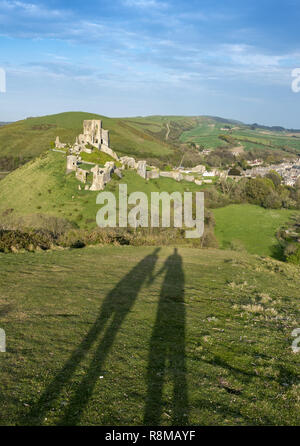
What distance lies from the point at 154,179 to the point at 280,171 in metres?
103

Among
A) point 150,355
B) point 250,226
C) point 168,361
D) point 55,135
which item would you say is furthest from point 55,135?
point 168,361

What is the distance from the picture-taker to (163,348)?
27.6ft

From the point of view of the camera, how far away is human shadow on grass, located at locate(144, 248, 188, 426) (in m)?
5.85

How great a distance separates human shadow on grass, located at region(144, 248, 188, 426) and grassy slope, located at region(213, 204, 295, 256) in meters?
49.8

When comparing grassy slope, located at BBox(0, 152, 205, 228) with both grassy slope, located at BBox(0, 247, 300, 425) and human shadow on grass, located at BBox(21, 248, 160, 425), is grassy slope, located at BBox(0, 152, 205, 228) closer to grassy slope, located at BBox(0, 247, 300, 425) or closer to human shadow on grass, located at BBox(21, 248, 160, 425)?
grassy slope, located at BBox(0, 247, 300, 425)

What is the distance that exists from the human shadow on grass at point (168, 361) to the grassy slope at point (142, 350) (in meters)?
0.02

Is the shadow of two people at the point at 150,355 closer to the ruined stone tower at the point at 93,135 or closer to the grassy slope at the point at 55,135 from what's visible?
the ruined stone tower at the point at 93,135

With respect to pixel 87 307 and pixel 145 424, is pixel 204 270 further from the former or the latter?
pixel 145 424

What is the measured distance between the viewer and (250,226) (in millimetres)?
72312

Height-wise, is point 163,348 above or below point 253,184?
below

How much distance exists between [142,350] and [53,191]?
2294 inches

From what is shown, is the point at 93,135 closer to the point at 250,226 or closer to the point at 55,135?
the point at 250,226

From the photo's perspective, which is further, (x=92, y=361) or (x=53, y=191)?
(x=53, y=191)
